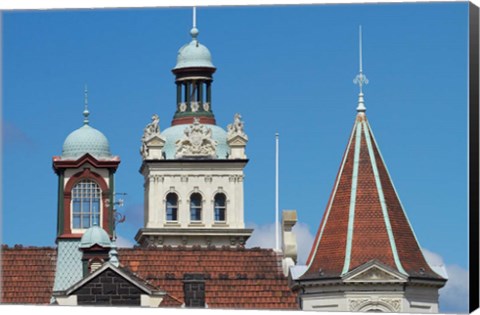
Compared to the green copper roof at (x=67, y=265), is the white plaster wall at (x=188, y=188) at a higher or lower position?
higher

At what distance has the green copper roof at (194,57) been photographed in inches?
5536

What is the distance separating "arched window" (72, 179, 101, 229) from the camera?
132875 millimetres

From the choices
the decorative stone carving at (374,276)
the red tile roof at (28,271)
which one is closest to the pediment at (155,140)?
the red tile roof at (28,271)

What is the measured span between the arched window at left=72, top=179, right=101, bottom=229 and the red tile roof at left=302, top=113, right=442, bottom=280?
32.4 feet

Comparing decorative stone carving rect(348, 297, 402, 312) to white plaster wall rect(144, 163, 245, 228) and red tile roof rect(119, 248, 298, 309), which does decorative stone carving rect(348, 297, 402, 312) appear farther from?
white plaster wall rect(144, 163, 245, 228)

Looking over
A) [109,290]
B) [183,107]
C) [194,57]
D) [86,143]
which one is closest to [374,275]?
[109,290]

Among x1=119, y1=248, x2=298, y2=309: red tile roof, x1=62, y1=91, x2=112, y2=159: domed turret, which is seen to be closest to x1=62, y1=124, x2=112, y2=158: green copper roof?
x1=62, y1=91, x2=112, y2=159: domed turret

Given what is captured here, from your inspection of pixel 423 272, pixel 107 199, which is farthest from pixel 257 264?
pixel 423 272

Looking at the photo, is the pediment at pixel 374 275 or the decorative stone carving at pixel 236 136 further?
the decorative stone carving at pixel 236 136

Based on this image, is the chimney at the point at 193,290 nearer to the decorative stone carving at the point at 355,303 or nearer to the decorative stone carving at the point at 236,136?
the decorative stone carving at the point at 355,303

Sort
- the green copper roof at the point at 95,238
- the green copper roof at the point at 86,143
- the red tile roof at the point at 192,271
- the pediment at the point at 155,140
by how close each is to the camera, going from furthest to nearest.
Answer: the pediment at the point at 155,140
the green copper roof at the point at 86,143
the red tile roof at the point at 192,271
the green copper roof at the point at 95,238

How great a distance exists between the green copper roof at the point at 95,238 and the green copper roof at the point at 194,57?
11.7 metres

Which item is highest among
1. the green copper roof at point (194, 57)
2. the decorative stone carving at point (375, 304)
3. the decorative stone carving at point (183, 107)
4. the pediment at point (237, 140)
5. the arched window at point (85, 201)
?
the green copper roof at point (194, 57)

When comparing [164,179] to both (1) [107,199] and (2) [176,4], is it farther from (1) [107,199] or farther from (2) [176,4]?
(2) [176,4]
